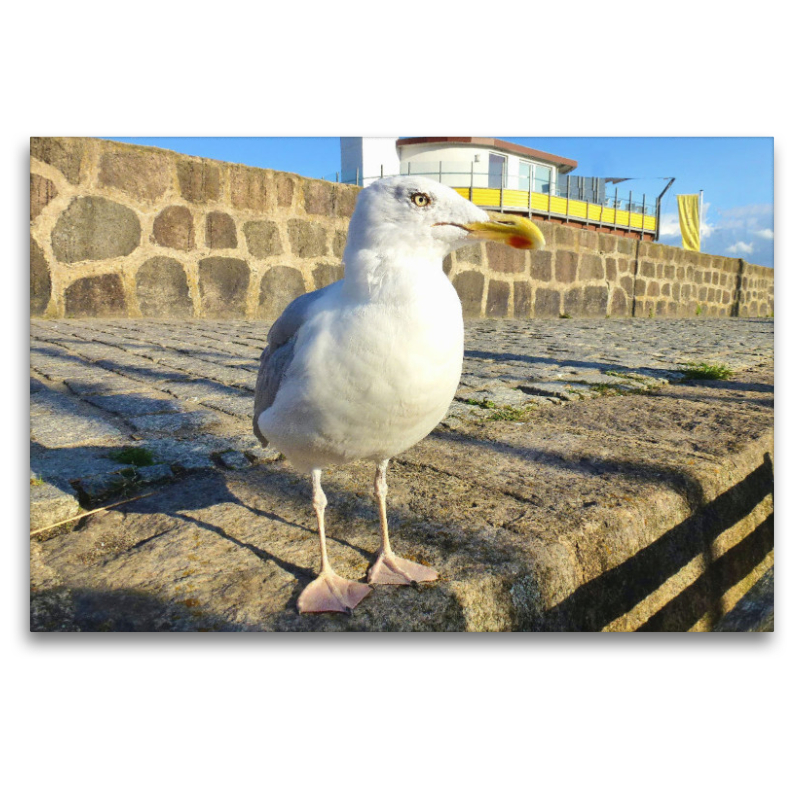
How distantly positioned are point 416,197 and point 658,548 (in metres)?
1.24

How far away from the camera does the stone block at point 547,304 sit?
7.94 m

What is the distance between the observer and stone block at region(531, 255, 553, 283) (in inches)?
306

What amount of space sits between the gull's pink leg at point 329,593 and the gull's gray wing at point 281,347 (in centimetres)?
45

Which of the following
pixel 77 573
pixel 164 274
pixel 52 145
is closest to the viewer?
pixel 77 573

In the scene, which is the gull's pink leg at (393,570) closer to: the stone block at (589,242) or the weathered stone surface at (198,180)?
the weathered stone surface at (198,180)

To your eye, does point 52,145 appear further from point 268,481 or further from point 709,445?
point 709,445

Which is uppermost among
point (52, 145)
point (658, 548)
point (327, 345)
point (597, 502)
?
point (52, 145)

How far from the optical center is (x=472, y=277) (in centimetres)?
716

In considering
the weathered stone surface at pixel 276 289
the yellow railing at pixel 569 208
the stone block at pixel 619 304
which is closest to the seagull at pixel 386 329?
the yellow railing at pixel 569 208

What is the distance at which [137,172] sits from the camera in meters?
4.76

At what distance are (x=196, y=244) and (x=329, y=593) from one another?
4.32 m

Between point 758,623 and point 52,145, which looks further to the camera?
point 52,145

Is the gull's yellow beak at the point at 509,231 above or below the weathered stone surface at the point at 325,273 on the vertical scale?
below

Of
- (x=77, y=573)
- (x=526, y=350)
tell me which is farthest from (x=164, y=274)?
(x=77, y=573)
